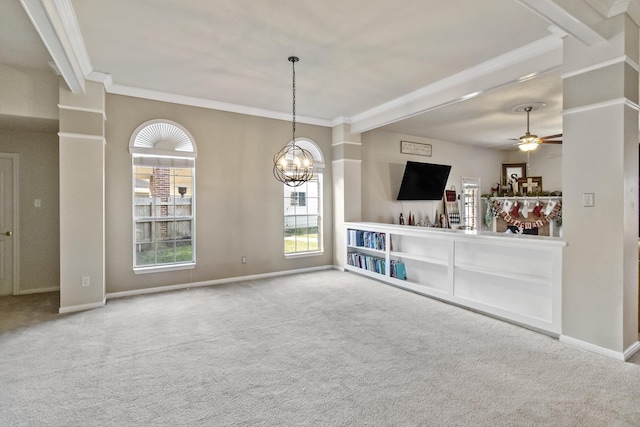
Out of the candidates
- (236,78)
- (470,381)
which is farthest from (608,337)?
(236,78)

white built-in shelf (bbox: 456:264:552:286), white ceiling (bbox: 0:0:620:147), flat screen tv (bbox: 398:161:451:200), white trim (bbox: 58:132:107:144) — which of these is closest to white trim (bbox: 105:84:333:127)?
white ceiling (bbox: 0:0:620:147)

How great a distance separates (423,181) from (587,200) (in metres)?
4.42

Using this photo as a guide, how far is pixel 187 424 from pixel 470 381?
78.3 inches

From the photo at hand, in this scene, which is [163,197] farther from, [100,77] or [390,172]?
[390,172]

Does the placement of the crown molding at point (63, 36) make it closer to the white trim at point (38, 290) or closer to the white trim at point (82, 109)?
the white trim at point (82, 109)

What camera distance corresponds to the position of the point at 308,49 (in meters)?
3.46

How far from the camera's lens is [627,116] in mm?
2777

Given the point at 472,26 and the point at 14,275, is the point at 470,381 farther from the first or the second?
the point at 14,275

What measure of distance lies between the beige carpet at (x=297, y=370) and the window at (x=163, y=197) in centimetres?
108

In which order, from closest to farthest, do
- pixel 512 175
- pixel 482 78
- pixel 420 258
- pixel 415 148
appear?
pixel 482 78 → pixel 420 258 → pixel 415 148 → pixel 512 175

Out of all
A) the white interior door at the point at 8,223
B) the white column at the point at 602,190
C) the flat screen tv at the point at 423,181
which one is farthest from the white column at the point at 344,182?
the white interior door at the point at 8,223

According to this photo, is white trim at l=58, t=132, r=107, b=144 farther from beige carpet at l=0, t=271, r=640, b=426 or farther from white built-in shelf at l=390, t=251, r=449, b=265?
white built-in shelf at l=390, t=251, r=449, b=265

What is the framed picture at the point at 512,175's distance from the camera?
354 inches

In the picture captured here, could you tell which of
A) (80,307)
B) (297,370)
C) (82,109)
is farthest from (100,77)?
(297,370)
